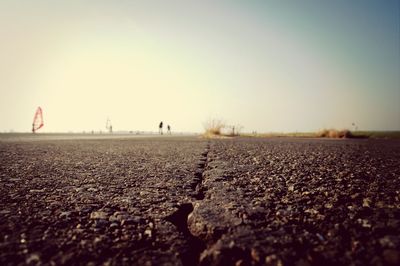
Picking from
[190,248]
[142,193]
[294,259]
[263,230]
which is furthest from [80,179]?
[294,259]

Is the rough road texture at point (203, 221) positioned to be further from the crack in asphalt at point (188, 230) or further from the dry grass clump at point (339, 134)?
the dry grass clump at point (339, 134)

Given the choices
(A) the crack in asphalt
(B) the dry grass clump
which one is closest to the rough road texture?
(A) the crack in asphalt

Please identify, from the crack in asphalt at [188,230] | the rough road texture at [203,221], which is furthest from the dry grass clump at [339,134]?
the crack in asphalt at [188,230]

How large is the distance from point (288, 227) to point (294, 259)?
8.5 inches

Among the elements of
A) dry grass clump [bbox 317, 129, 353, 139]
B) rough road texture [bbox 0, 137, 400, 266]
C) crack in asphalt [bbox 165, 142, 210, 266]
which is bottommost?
crack in asphalt [bbox 165, 142, 210, 266]

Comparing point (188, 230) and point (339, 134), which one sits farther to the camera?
point (339, 134)

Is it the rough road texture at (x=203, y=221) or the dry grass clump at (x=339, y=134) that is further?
the dry grass clump at (x=339, y=134)

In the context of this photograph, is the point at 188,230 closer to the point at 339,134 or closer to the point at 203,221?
the point at 203,221

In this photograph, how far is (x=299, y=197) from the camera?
130 cm

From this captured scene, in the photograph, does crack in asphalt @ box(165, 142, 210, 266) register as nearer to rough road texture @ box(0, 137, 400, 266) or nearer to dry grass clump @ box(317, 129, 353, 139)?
rough road texture @ box(0, 137, 400, 266)

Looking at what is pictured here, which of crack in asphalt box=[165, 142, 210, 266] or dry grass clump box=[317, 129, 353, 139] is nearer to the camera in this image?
crack in asphalt box=[165, 142, 210, 266]

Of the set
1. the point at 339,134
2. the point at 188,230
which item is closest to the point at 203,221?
the point at 188,230

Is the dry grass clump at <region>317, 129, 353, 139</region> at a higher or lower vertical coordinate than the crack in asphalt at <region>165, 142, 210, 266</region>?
higher

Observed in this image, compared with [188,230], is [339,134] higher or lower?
higher
